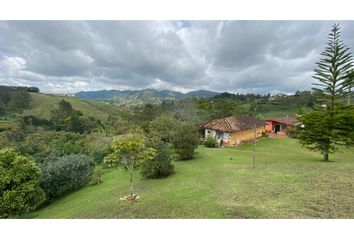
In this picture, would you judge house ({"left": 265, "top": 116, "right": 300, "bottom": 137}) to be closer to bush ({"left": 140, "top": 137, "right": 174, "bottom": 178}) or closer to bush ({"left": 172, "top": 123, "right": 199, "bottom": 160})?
bush ({"left": 172, "top": 123, "right": 199, "bottom": 160})

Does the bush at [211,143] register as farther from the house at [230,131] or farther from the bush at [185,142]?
the bush at [185,142]

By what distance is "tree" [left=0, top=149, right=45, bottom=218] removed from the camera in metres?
8.70

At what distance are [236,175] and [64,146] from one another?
17.6m

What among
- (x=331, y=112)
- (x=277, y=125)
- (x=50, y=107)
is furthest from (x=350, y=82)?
(x=50, y=107)

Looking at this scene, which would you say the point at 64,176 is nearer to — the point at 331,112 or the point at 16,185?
the point at 16,185

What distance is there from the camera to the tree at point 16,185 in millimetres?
8703

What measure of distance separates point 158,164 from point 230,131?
39.6 feet

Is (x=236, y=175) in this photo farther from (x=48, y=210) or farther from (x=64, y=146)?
(x=64, y=146)

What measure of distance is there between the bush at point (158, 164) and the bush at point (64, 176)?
3581 mm

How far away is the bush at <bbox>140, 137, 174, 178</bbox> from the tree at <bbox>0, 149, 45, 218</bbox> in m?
4.84

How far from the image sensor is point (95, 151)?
21.1 metres

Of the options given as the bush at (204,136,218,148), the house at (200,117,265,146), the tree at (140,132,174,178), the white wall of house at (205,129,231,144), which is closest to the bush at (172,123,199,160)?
the tree at (140,132,174,178)

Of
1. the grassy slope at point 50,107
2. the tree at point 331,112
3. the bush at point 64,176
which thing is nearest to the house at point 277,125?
the tree at point 331,112

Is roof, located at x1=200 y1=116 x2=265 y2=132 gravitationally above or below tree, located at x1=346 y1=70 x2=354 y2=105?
below
